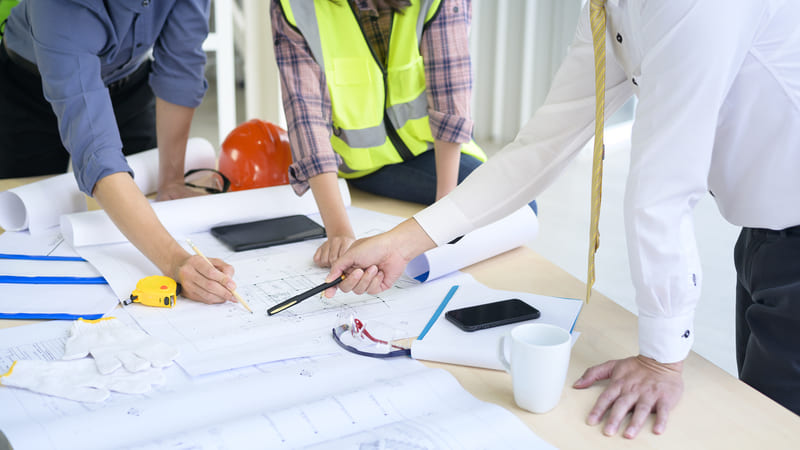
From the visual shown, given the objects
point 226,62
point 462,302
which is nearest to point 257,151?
point 462,302

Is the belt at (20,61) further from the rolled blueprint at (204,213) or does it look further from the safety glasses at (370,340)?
the safety glasses at (370,340)

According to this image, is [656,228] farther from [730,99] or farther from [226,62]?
[226,62]

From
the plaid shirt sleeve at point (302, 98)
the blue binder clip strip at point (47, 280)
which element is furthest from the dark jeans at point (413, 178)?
the blue binder clip strip at point (47, 280)

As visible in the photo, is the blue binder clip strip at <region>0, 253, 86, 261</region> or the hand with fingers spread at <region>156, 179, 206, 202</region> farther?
the hand with fingers spread at <region>156, 179, 206, 202</region>

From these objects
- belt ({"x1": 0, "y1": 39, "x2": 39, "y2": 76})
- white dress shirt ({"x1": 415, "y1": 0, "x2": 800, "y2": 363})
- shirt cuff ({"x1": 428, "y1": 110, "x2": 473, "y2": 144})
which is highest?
white dress shirt ({"x1": 415, "y1": 0, "x2": 800, "y2": 363})

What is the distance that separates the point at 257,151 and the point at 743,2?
1163 mm

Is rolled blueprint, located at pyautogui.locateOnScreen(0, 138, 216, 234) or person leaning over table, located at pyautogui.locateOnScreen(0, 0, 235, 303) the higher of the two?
person leaning over table, located at pyautogui.locateOnScreen(0, 0, 235, 303)

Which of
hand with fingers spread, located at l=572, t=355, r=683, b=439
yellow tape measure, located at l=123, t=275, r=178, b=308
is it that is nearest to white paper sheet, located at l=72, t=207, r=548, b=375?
yellow tape measure, located at l=123, t=275, r=178, b=308

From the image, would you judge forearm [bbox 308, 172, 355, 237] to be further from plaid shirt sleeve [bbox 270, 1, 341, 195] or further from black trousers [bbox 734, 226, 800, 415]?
black trousers [bbox 734, 226, 800, 415]

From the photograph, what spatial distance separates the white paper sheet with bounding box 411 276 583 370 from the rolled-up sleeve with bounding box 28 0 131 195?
0.63 meters

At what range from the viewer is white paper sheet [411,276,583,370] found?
87 cm

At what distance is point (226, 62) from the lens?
298 cm

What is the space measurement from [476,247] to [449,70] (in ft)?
1.47

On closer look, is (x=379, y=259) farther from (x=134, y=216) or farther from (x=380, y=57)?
(x=380, y=57)
